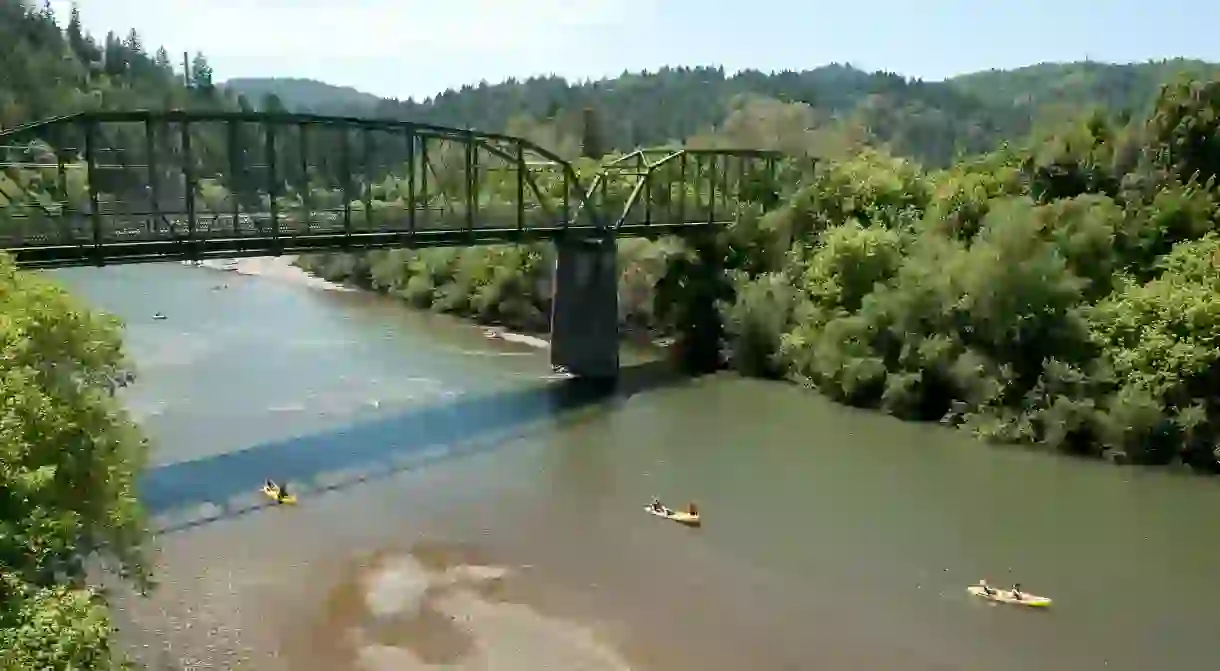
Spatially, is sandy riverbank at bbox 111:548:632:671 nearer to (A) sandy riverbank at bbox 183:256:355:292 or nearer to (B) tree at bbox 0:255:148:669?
(B) tree at bbox 0:255:148:669

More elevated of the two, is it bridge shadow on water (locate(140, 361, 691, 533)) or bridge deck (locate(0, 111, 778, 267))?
bridge deck (locate(0, 111, 778, 267))

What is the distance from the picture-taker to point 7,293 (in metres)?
17.5

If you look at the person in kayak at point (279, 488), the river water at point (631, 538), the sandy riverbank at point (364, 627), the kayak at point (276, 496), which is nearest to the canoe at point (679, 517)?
the river water at point (631, 538)

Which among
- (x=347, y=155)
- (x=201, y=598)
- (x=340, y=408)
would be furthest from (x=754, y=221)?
(x=201, y=598)

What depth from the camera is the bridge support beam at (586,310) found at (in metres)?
49.2

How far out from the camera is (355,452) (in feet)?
117

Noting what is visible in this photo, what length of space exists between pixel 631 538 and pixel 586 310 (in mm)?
21642

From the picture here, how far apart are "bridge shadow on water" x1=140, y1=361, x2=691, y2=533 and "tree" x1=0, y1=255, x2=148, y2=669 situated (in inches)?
435

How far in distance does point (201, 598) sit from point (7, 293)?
936 centimetres

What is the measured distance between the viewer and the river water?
2292 cm

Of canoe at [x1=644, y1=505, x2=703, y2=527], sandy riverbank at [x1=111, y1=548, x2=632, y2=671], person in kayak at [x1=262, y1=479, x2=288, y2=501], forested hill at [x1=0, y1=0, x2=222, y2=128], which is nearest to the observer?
sandy riverbank at [x1=111, y1=548, x2=632, y2=671]

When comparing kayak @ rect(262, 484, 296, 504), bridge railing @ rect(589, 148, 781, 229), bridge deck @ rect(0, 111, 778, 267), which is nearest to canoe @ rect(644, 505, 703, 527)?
kayak @ rect(262, 484, 296, 504)

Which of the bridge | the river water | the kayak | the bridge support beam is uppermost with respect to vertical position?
the bridge

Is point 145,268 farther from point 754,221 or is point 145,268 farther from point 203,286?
point 754,221
